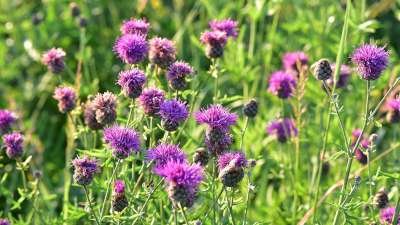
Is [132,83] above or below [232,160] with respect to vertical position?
above

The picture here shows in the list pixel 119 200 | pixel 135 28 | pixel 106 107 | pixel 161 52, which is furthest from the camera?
pixel 135 28

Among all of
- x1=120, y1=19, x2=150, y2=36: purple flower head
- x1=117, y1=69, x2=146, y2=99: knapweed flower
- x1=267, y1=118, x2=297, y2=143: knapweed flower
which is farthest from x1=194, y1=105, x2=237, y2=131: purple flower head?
x1=267, y1=118, x2=297, y2=143: knapweed flower

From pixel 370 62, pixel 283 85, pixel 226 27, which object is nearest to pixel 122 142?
pixel 370 62

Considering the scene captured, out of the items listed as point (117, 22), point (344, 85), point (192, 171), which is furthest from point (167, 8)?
point (192, 171)

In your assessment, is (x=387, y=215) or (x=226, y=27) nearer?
(x=387, y=215)

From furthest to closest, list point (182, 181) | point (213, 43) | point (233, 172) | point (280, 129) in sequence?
point (280, 129) < point (213, 43) < point (233, 172) < point (182, 181)

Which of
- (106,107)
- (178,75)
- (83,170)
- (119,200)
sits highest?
(178,75)

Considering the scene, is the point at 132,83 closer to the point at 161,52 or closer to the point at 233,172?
the point at 161,52

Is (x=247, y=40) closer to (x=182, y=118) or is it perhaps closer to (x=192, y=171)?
(x=182, y=118)
